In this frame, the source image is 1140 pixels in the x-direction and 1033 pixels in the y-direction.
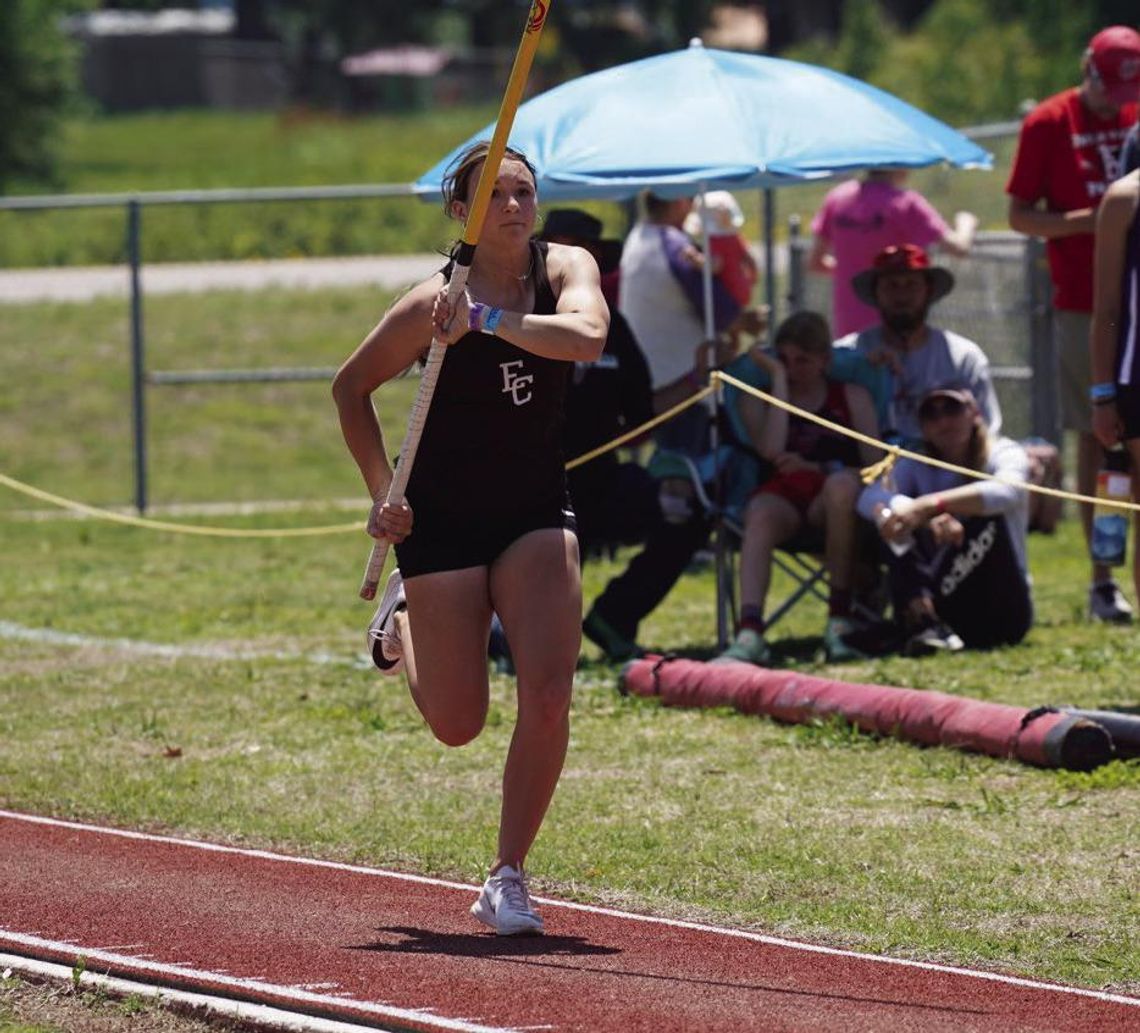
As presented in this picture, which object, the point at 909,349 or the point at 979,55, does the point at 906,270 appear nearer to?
the point at 909,349

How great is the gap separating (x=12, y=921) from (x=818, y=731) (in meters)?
3.36

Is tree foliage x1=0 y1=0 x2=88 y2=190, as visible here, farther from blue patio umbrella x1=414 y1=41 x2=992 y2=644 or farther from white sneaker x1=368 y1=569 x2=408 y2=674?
white sneaker x1=368 y1=569 x2=408 y2=674

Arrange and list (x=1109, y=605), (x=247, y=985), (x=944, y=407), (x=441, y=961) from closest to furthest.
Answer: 1. (x=247, y=985)
2. (x=441, y=961)
3. (x=944, y=407)
4. (x=1109, y=605)

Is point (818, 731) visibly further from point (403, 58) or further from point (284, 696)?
point (403, 58)

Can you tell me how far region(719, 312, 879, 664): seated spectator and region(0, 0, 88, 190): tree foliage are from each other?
29.4m

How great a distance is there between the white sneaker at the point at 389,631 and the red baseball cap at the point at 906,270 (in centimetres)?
472

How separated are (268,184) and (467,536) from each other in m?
36.1

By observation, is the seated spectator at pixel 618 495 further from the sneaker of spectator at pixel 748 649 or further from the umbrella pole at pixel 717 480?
the sneaker of spectator at pixel 748 649

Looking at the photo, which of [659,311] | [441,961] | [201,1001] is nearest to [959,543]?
[659,311]

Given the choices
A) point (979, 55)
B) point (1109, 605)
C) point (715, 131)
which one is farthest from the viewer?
point (979, 55)

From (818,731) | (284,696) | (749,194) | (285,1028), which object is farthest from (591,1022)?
(749,194)

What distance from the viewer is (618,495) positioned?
10.5m

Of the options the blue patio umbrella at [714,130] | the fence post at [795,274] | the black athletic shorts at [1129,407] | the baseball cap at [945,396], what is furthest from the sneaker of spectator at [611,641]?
the fence post at [795,274]

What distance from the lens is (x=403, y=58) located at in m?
65.0
